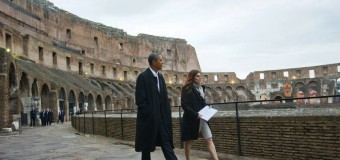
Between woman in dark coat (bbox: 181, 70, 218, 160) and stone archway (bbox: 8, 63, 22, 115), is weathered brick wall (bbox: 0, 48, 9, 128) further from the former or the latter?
woman in dark coat (bbox: 181, 70, 218, 160)

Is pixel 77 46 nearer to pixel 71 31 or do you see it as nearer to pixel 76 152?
pixel 71 31

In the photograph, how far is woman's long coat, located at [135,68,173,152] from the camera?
4672 millimetres

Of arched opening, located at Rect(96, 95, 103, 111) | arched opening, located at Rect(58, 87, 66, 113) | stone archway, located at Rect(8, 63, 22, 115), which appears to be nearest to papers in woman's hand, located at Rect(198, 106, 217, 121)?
stone archway, located at Rect(8, 63, 22, 115)

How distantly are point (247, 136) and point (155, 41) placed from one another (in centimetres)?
6049

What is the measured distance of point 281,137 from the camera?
6.20m

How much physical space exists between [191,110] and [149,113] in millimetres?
1132

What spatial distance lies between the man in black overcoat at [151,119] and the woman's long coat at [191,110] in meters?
0.84

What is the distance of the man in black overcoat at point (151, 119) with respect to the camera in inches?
184

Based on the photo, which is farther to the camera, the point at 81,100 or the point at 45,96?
the point at 81,100

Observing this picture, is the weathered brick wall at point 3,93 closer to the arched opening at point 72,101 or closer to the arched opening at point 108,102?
the arched opening at point 72,101

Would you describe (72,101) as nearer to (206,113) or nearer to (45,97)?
(45,97)

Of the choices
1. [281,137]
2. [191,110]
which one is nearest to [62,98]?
[191,110]

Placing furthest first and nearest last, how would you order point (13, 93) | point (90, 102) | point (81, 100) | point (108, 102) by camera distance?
point (108, 102) → point (90, 102) → point (81, 100) → point (13, 93)

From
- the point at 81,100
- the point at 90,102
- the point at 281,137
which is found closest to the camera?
the point at 281,137
